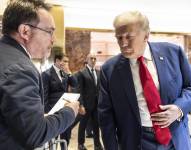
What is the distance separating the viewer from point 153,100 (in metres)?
1.78

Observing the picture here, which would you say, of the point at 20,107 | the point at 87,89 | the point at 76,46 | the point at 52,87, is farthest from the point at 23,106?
the point at 76,46

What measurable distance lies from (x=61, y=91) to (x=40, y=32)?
9.85 ft

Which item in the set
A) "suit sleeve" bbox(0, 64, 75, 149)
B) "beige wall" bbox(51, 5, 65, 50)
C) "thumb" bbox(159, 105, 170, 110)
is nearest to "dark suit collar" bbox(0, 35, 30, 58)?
"suit sleeve" bbox(0, 64, 75, 149)

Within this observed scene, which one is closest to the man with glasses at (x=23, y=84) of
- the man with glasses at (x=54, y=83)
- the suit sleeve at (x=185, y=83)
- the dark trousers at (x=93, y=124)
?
the suit sleeve at (x=185, y=83)

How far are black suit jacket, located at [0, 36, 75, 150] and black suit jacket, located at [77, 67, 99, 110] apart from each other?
399cm

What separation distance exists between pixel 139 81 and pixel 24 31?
0.76m

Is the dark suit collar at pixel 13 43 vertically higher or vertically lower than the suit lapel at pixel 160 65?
higher

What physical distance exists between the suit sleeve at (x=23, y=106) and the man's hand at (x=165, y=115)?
0.70m

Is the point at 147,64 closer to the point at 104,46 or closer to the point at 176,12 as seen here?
the point at 104,46

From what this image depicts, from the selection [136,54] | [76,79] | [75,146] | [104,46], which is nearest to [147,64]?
[136,54]

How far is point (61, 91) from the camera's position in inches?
173

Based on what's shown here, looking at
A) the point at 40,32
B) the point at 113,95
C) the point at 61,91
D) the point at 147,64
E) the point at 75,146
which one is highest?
the point at 40,32

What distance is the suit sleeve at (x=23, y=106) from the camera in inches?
47.4

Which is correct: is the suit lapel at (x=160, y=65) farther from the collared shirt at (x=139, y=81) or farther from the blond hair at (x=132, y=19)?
the blond hair at (x=132, y=19)
